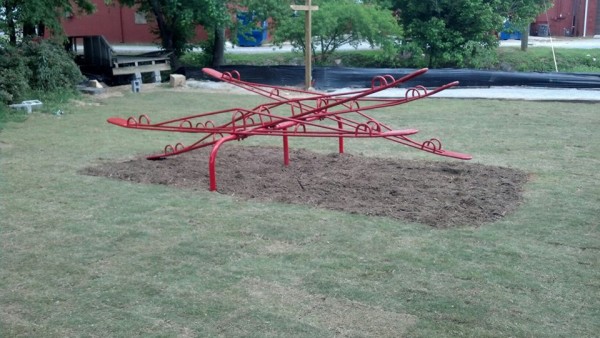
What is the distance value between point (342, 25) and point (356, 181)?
1198 centimetres

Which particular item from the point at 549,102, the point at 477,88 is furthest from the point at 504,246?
the point at 477,88

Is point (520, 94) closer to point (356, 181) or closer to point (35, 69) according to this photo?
point (356, 181)

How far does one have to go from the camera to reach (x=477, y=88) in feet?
→ 46.7

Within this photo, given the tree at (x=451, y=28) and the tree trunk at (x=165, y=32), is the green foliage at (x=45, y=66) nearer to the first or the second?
the tree trunk at (x=165, y=32)

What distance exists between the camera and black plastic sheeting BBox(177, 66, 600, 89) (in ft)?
44.5

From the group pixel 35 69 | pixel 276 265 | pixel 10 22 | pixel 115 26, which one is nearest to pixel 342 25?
pixel 35 69

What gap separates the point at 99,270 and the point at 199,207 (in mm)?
1496

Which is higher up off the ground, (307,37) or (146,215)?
(307,37)

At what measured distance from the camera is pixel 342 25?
17875 mm

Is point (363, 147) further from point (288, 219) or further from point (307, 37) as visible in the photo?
point (307, 37)

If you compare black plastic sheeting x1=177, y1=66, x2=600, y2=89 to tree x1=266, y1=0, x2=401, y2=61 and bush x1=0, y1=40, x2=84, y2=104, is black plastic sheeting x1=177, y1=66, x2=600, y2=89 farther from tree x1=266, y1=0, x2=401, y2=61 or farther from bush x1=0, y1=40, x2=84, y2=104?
bush x1=0, y1=40, x2=84, y2=104

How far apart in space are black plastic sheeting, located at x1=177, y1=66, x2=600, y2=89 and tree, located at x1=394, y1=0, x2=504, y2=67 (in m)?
3.63

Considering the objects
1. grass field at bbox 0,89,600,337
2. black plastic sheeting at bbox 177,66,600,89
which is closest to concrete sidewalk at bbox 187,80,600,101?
black plastic sheeting at bbox 177,66,600,89

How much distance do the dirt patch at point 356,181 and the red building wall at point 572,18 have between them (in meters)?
26.1
